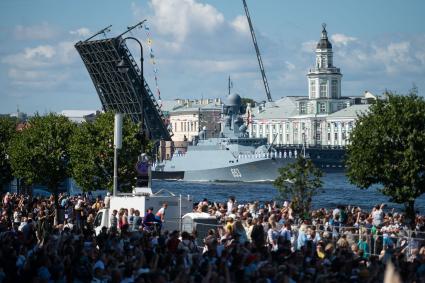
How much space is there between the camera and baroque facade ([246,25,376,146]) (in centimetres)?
15538

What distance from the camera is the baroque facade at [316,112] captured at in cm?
15538

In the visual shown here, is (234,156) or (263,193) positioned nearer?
(263,193)

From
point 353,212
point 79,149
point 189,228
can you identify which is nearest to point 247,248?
point 189,228

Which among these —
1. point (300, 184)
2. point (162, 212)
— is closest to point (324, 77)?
point (300, 184)

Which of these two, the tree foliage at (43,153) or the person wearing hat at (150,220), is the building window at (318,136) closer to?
the tree foliage at (43,153)

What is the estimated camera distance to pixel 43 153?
43.6 metres

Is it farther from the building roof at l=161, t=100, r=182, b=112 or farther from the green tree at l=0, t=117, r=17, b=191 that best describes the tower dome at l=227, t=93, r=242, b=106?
the building roof at l=161, t=100, r=182, b=112

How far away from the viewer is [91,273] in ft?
44.0

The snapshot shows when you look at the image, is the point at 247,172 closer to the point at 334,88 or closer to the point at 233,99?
the point at 233,99

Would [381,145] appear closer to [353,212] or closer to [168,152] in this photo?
[353,212]

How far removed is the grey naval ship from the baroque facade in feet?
163

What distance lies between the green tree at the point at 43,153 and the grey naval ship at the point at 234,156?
5262 cm

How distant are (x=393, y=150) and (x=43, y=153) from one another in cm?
1684

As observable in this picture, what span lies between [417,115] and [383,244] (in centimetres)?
1273
